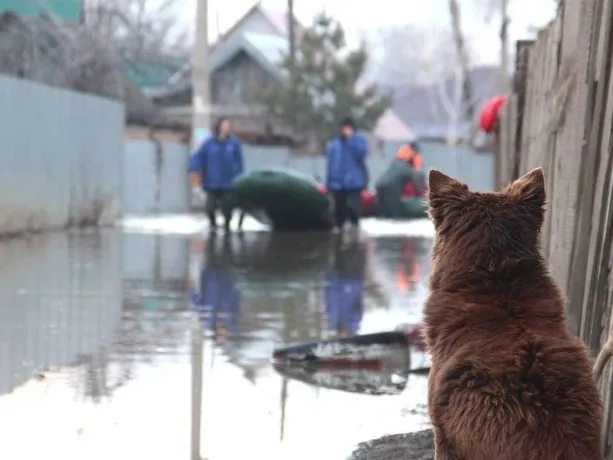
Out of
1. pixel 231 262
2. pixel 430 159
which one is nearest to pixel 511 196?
pixel 231 262

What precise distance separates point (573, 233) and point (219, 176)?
16948mm

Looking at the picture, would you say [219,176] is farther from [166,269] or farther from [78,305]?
[78,305]

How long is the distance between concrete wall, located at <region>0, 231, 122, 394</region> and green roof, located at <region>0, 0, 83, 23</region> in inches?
277

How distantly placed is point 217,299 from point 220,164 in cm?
1161

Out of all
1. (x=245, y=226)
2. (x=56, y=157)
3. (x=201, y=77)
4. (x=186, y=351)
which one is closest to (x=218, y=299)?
(x=186, y=351)

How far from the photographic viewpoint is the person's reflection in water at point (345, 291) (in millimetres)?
9977

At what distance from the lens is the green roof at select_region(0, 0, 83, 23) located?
76.2 ft

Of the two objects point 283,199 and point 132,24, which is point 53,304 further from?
point 132,24

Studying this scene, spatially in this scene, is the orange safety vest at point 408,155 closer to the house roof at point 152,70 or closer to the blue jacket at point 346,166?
the blue jacket at point 346,166

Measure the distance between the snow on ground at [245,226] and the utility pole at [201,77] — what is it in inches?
190

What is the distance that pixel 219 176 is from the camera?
2291 centimetres

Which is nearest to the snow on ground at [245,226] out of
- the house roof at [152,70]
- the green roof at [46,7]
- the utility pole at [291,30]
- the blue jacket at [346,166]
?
the blue jacket at [346,166]

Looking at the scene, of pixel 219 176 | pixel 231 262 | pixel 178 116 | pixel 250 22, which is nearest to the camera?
pixel 231 262

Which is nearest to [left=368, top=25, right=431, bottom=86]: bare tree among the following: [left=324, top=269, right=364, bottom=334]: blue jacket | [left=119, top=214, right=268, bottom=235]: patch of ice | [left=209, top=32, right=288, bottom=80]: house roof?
[left=209, top=32, right=288, bottom=80]: house roof
